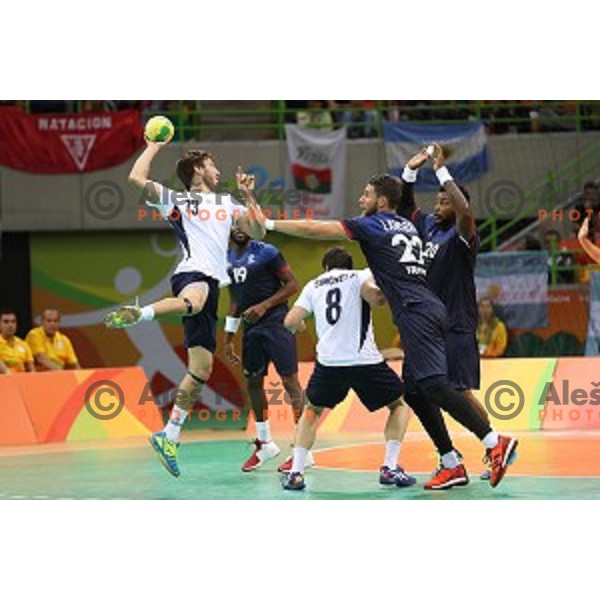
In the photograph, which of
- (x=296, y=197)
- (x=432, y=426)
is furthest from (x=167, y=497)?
(x=296, y=197)

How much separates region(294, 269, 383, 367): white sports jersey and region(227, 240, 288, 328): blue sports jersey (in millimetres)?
1791

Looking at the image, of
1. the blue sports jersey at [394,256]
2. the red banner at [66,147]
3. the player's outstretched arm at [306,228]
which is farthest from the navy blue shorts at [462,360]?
the red banner at [66,147]

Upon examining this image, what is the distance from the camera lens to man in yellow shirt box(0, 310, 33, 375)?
19.7 metres

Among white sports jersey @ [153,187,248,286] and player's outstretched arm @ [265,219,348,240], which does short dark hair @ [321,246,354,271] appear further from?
player's outstretched arm @ [265,219,348,240]

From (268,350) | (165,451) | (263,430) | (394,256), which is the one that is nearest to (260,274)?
(268,350)

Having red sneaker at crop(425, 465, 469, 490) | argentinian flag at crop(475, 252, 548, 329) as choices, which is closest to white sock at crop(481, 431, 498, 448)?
red sneaker at crop(425, 465, 469, 490)

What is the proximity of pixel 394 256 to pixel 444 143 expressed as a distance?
1168 centimetres

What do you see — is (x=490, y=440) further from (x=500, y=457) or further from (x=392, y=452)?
(x=392, y=452)

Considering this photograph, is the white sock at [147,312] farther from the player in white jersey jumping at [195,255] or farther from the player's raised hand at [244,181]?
the player's raised hand at [244,181]

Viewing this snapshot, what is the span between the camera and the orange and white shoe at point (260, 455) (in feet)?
47.5

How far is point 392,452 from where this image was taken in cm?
1275

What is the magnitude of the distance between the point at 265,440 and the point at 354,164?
32.5ft

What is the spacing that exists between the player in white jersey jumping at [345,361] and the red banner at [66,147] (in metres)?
11.5

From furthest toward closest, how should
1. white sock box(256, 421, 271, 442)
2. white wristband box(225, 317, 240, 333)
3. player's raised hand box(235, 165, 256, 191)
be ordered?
white wristband box(225, 317, 240, 333) < white sock box(256, 421, 271, 442) < player's raised hand box(235, 165, 256, 191)
